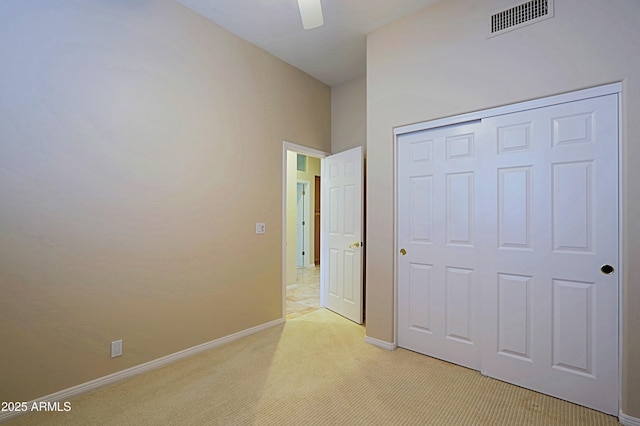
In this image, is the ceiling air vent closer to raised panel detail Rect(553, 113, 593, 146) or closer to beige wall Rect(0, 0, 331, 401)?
raised panel detail Rect(553, 113, 593, 146)

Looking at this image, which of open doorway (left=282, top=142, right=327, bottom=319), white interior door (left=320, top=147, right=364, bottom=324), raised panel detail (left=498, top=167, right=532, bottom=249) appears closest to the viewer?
raised panel detail (left=498, top=167, right=532, bottom=249)

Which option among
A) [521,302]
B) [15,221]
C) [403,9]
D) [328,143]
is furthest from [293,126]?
[521,302]

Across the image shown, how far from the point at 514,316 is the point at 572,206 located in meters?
0.88

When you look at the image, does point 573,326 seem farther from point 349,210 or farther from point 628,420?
point 349,210

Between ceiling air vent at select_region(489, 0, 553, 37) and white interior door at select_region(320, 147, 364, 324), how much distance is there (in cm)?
168

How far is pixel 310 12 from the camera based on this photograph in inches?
71.4

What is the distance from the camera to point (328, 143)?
4.34 m

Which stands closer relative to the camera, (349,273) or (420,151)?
(420,151)

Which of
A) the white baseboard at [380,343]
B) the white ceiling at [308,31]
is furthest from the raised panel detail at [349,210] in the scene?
the white ceiling at [308,31]

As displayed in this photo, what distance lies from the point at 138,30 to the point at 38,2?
60 centimetres

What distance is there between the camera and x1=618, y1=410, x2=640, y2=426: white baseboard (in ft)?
5.89

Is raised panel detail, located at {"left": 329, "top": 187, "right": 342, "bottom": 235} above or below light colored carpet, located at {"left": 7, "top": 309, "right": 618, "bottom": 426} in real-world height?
above

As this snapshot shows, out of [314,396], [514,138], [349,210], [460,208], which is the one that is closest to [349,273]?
[349,210]

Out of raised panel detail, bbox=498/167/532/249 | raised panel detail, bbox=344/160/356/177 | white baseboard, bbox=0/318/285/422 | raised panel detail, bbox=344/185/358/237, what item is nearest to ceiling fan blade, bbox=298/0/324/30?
raised panel detail, bbox=498/167/532/249
